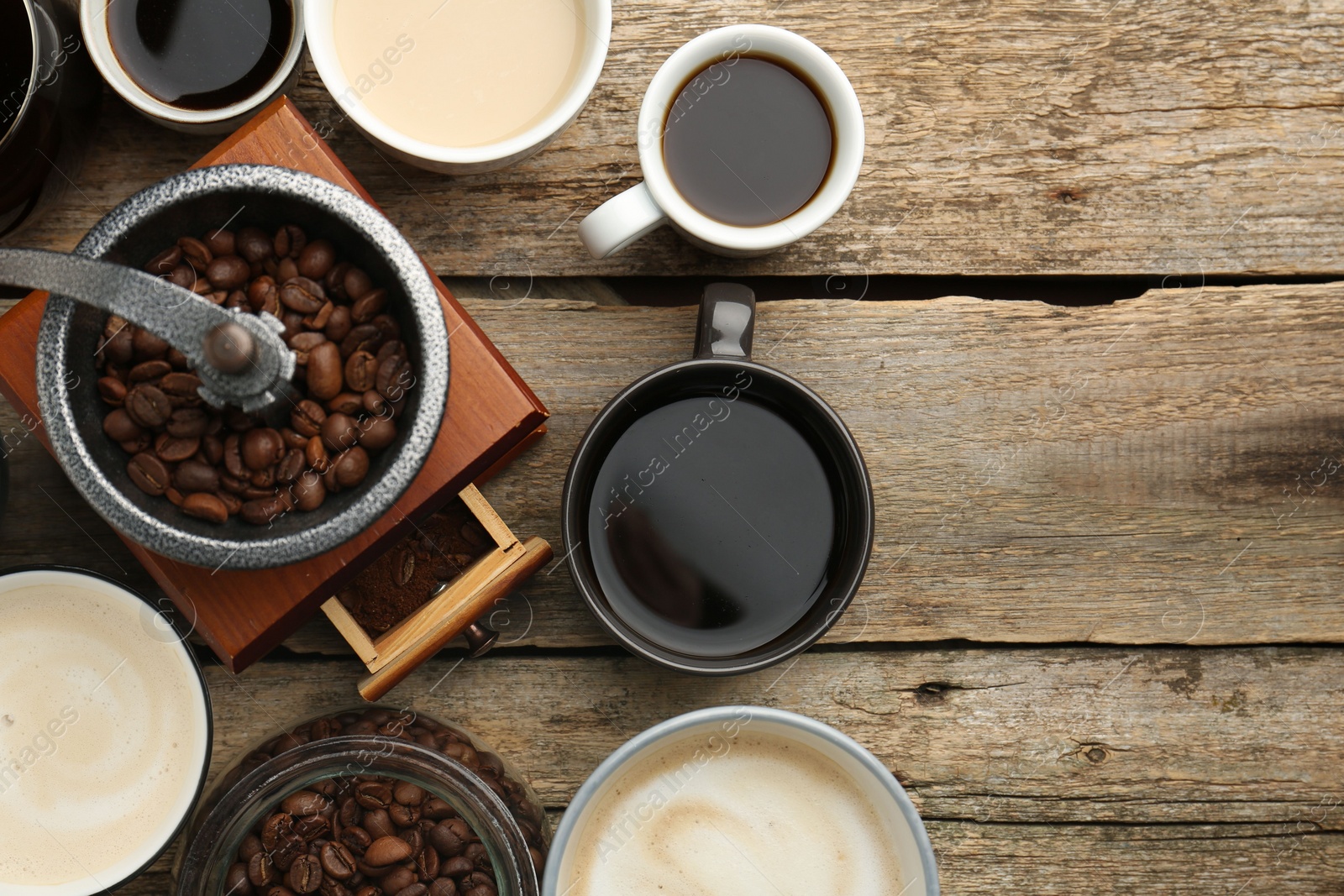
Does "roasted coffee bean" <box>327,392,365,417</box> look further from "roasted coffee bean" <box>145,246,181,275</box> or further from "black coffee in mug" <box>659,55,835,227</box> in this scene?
"black coffee in mug" <box>659,55,835,227</box>

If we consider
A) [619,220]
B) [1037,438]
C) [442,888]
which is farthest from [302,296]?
[1037,438]

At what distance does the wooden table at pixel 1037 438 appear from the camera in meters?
1.05

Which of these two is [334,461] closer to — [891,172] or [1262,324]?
[891,172]

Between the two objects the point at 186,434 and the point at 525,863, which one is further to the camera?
the point at 525,863

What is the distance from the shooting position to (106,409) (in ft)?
2.52

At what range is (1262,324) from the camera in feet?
3.57

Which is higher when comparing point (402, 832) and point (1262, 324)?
point (402, 832)

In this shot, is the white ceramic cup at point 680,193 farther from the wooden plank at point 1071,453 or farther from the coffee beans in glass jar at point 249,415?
the coffee beans in glass jar at point 249,415

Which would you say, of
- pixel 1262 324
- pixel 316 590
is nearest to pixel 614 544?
pixel 316 590

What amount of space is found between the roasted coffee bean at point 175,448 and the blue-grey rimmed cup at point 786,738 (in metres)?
0.45

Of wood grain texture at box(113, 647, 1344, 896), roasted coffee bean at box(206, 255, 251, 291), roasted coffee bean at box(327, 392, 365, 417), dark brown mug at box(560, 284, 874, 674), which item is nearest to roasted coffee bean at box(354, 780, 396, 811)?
wood grain texture at box(113, 647, 1344, 896)

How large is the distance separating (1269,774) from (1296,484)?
13.4 inches

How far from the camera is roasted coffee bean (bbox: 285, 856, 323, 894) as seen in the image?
34.7 inches

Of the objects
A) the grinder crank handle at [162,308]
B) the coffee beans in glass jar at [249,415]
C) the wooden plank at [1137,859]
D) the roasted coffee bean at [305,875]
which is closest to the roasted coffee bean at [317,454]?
the coffee beans in glass jar at [249,415]
